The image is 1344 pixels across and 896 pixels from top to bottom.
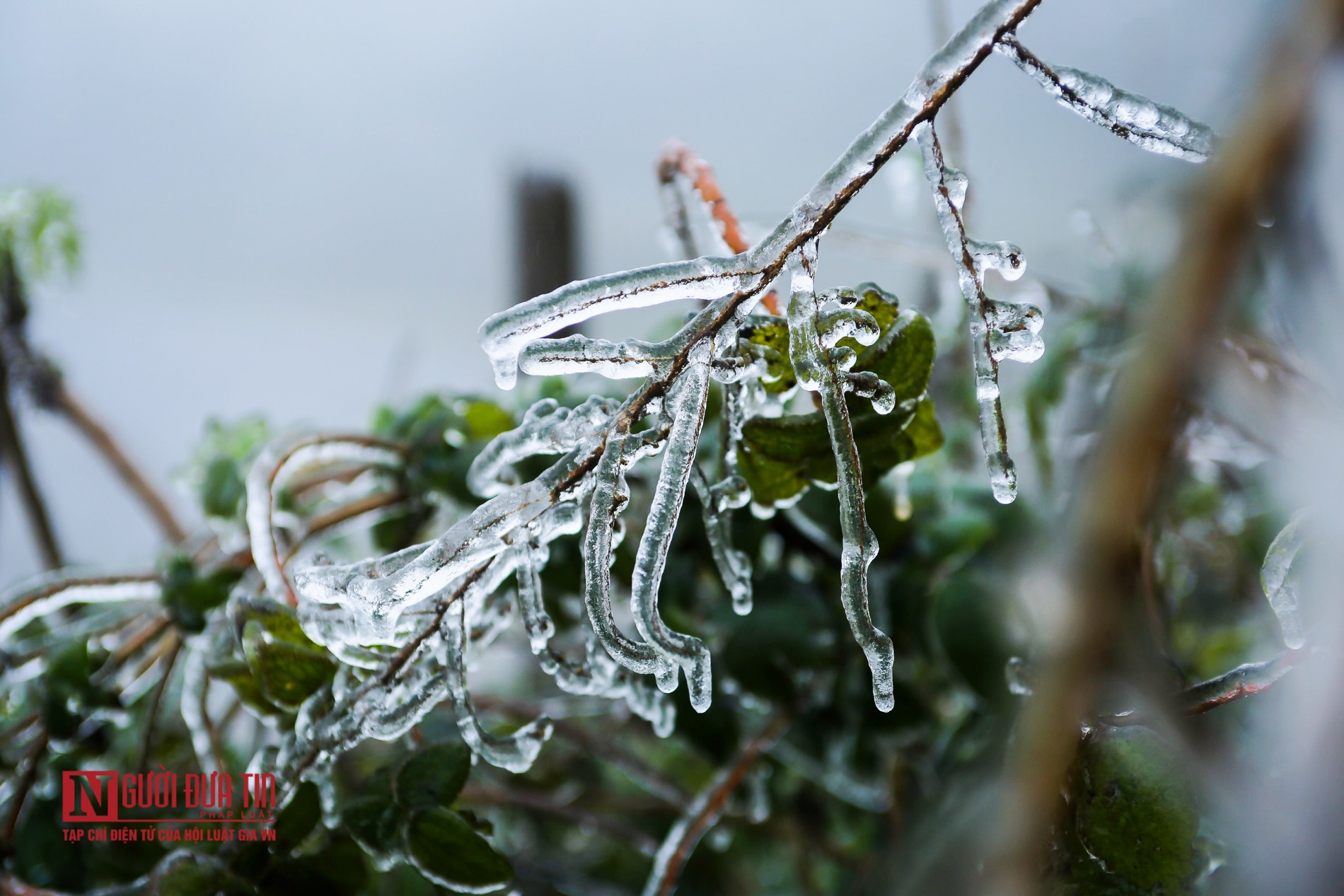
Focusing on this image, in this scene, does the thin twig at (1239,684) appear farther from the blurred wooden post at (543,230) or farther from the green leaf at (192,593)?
the blurred wooden post at (543,230)

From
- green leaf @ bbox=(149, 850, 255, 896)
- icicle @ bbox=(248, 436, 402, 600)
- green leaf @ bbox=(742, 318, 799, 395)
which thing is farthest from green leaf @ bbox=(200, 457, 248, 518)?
green leaf @ bbox=(742, 318, 799, 395)

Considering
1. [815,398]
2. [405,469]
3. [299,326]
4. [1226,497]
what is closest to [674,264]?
[815,398]

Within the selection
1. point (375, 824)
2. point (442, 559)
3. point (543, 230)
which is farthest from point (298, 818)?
point (543, 230)

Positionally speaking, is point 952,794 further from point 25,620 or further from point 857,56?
point 857,56

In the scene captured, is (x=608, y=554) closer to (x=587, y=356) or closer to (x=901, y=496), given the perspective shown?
(x=587, y=356)

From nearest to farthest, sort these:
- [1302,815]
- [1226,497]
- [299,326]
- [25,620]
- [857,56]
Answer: [1302,815] < [25,620] < [1226,497] < [857,56] < [299,326]
